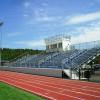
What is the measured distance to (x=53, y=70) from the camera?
30406 millimetres

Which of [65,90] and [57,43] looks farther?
[57,43]

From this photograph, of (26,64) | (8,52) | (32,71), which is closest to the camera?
(32,71)

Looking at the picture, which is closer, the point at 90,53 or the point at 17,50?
the point at 90,53

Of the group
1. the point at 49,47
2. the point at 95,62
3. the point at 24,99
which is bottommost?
the point at 24,99

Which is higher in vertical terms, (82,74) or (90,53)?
(90,53)

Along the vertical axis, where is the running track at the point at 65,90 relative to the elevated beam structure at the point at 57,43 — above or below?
below

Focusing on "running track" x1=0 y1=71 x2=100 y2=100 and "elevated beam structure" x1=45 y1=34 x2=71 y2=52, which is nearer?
"running track" x1=0 y1=71 x2=100 y2=100

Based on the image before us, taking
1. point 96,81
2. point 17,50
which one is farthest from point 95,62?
point 17,50

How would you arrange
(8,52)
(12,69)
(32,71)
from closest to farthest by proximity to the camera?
(32,71) → (12,69) → (8,52)

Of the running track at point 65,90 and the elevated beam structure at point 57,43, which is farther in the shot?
the elevated beam structure at point 57,43

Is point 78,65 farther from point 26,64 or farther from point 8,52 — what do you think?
point 8,52

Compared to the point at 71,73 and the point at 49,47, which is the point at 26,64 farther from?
the point at 71,73

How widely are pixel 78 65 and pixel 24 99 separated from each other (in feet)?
52.1

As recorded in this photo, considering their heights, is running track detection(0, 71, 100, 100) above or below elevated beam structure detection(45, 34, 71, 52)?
below
